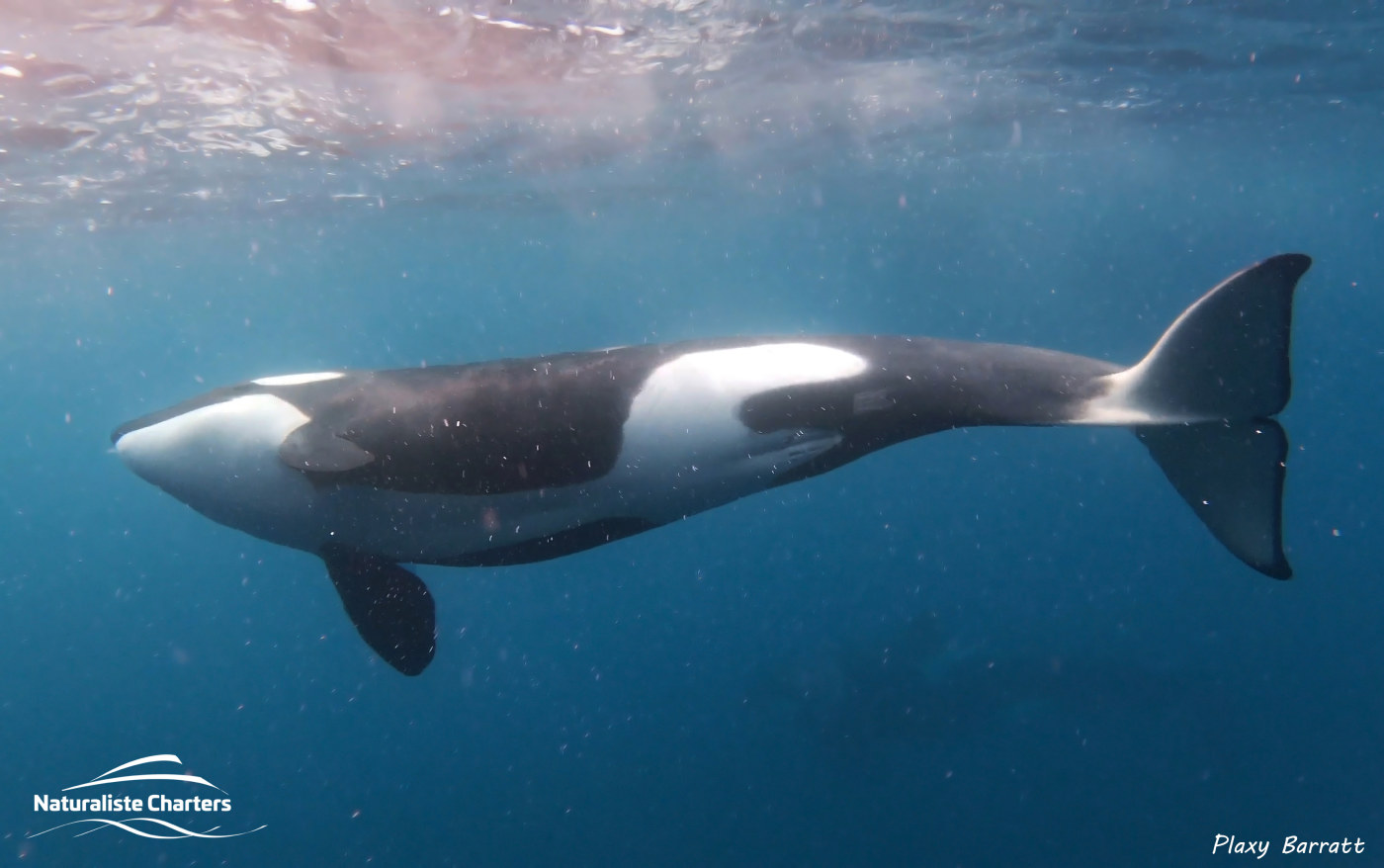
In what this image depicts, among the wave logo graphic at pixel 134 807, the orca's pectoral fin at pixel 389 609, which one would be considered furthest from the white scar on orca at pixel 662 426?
the wave logo graphic at pixel 134 807

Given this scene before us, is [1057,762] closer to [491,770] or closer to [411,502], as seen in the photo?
[491,770]

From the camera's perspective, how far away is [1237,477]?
198 inches

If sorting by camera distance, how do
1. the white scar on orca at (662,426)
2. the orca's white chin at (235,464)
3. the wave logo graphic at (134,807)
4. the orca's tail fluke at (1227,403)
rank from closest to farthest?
the orca's tail fluke at (1227,403)
the white scar on orca at (662,426)
the orca's white chin at (235,464)
the wave logo graphic at (134,807)

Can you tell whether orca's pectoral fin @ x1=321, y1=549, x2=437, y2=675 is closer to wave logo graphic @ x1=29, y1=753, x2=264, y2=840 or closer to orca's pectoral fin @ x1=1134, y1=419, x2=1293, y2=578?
orca's pectoral fin @ x1=1134, y1=419, x2=1293, y2=578

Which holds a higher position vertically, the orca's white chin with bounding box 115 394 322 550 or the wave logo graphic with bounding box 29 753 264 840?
the orca's white chin with bounding box 115 394 322 550

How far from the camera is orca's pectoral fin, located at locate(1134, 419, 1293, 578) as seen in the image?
4.89m

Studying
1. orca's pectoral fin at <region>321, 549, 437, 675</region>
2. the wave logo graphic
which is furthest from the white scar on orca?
the wave logo graphic

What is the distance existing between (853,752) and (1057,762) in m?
4.54

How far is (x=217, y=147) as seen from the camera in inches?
827

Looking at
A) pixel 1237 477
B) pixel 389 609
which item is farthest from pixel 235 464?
pixel 1237 477

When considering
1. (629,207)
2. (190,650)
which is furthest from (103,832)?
(629,207)

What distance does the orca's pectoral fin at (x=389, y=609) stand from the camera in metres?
6.35

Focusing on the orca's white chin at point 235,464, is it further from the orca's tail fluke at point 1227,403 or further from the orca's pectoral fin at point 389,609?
the orca's tail fluke at point 1227,403

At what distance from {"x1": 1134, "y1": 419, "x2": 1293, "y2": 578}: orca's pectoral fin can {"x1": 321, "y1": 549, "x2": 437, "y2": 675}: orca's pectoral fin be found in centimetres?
536
